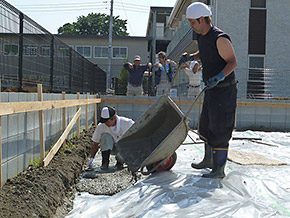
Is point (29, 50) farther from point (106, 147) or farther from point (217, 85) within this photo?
point (217, 85)

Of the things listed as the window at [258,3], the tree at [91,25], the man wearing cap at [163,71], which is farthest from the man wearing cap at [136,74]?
the tree at [91,25]

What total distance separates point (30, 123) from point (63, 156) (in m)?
1.00

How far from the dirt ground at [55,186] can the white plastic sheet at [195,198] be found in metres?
0.17

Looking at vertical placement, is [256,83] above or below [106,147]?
above

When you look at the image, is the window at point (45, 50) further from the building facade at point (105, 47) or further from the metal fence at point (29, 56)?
the building facade at point (105, 47)

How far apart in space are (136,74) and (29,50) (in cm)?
437

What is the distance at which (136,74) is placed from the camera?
908cm

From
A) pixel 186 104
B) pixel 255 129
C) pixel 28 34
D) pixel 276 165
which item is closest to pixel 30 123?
pixel 28 34

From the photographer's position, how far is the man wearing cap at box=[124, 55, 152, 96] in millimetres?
8805

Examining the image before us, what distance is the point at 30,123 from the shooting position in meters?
4.04

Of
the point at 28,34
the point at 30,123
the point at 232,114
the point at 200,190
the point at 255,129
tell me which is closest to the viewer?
the point at 200,190

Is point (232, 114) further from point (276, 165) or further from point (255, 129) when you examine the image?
point (255, 129)

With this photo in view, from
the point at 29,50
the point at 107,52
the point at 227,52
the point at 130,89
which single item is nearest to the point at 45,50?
the point at 29,50

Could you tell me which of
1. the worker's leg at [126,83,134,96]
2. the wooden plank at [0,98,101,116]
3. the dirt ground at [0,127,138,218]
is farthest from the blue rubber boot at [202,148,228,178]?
the worker's leg at [126,83,134,96]
